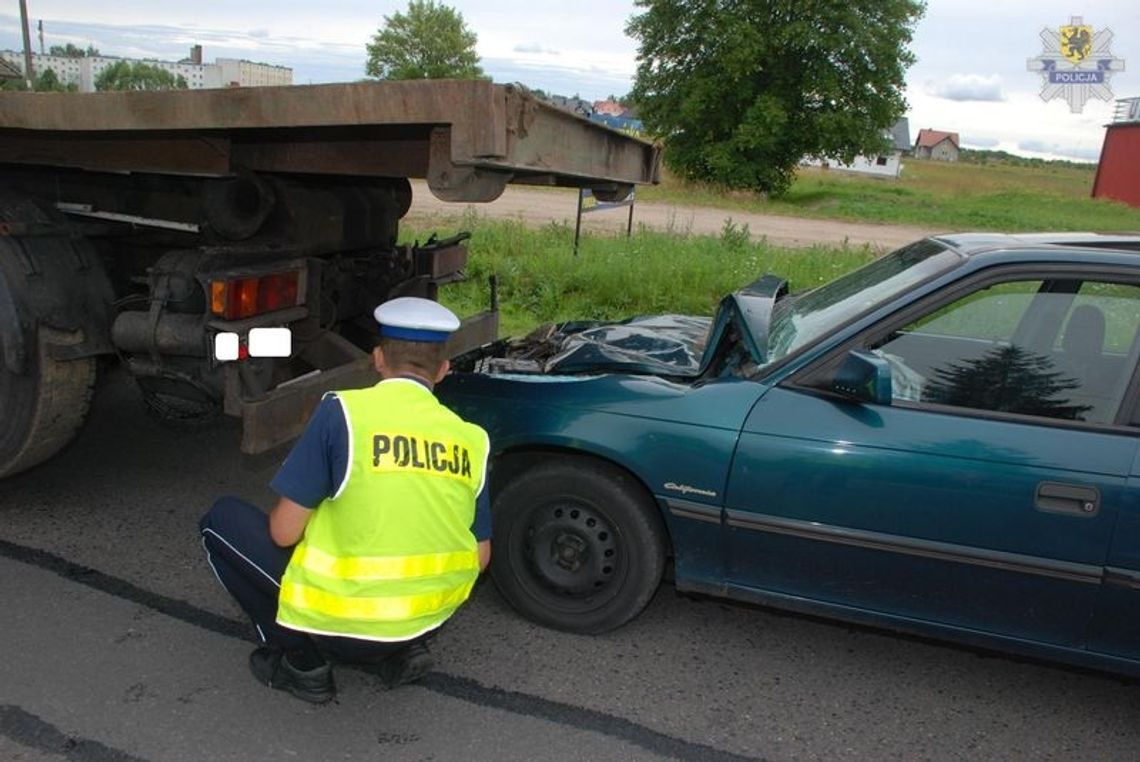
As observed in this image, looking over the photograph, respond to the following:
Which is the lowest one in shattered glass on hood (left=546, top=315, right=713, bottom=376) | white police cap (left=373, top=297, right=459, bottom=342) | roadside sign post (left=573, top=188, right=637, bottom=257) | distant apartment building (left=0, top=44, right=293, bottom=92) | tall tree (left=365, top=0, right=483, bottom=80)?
shattered glass on hood (left=546, top=315, right=713, bottom=376)

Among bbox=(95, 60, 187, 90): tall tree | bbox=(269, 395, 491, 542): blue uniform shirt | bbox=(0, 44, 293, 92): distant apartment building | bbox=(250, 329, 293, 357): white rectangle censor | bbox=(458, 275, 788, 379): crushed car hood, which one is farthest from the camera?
bbox=(95, 60, 187, 90): tall tree

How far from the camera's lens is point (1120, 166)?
48.4 meters

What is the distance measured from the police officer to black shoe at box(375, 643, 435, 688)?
0.67ft

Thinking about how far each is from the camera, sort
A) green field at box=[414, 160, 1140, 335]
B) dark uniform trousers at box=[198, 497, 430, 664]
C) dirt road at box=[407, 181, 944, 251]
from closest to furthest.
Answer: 1. dark uniform trousers at box=[198, 497, 430, 664]
2. green field at box=[414, 160, 1140, 335]
3. dirt road at box=[407, 181, 944, 251]

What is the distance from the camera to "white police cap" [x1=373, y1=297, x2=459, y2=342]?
101 inches

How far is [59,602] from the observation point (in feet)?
11.3

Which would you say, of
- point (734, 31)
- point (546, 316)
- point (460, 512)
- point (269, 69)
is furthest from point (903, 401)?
point (734, 31)

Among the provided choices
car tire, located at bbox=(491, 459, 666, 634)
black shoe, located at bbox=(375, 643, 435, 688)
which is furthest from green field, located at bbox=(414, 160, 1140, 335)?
black shoe, located at bbox=(375, 643, 435, 688)

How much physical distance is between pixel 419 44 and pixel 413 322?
254 ft

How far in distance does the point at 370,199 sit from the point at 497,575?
248 cm

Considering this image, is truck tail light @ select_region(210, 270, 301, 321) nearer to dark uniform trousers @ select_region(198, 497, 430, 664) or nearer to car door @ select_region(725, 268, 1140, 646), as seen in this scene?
dark uniform trousers @ select_region(198, 497, 430, 664)

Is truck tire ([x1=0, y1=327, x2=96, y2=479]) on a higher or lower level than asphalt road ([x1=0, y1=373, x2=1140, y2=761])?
higher

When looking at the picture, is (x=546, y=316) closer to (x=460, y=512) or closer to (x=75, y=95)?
(x=75, y=95)

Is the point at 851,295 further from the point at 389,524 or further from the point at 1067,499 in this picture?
the point at 389,524
